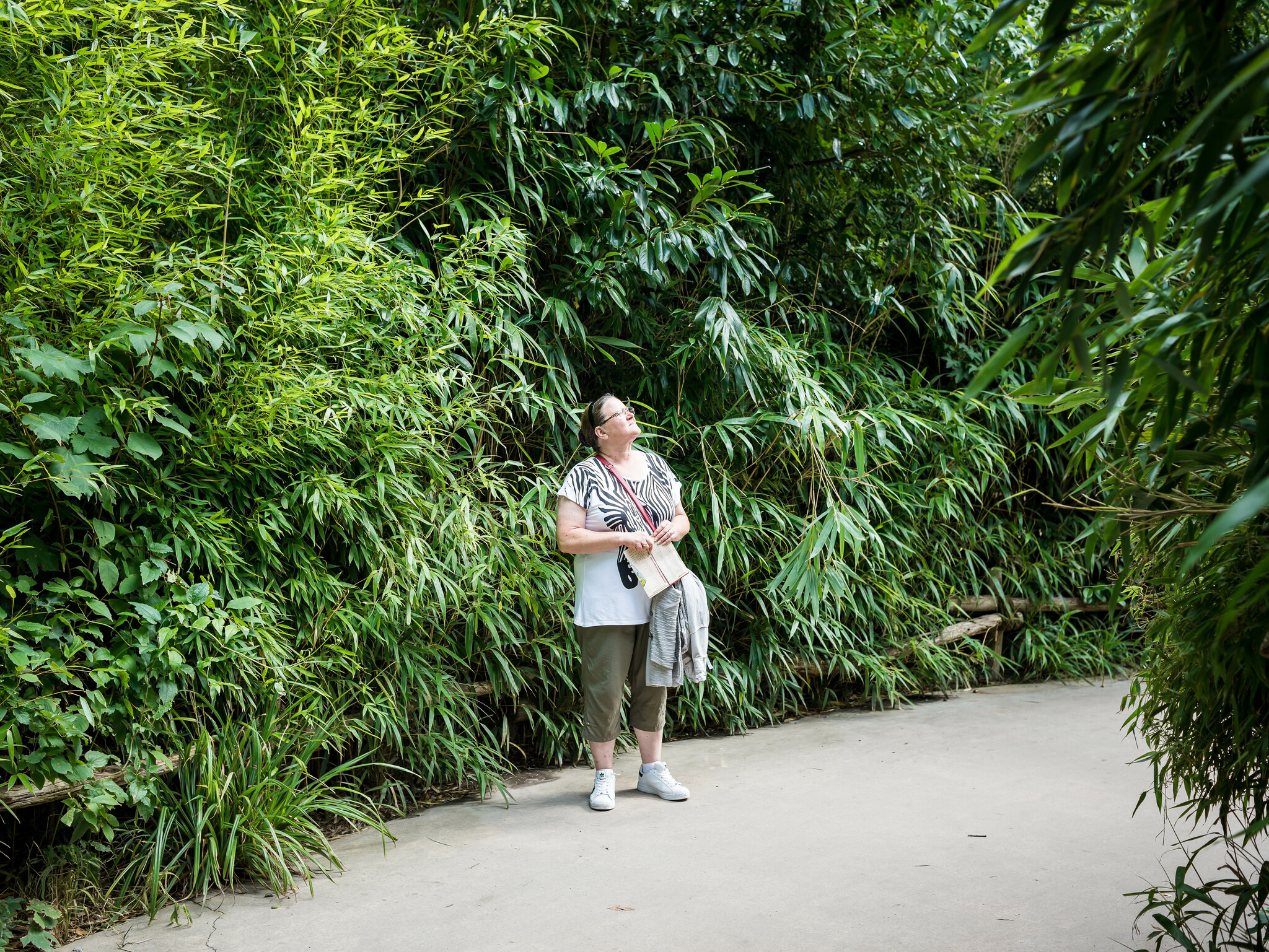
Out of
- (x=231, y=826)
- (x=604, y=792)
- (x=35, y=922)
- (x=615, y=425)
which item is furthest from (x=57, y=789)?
(x=615, y=425)

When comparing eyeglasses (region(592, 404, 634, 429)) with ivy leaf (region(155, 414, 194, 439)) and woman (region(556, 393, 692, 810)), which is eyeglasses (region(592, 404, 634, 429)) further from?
ivy leaf (region(155, 414, 194, 439))

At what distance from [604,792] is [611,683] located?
1.11ft

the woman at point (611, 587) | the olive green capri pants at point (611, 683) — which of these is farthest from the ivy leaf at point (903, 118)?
the olive green capri pants at point (611, 683)

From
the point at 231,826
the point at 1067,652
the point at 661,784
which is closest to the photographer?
the point at 231,826

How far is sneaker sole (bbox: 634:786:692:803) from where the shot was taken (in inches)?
123

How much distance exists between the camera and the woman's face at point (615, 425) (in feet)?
10.4

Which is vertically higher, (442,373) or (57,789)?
(442,373)

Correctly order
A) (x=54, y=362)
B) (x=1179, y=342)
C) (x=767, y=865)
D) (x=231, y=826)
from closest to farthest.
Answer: (x=1179, y=342) < (x=54, y=362) < (x=231, y=826) < (x=767, y=865)

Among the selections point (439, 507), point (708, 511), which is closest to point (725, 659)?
point (708, 511)

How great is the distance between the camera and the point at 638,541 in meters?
3.05

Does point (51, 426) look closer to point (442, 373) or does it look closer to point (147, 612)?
point (147, 612)

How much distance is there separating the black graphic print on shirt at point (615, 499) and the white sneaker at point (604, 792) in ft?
1.98

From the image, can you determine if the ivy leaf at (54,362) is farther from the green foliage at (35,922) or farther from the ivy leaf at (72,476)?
the green foliage at (35,922)

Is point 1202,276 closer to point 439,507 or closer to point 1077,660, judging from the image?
point 439,507
